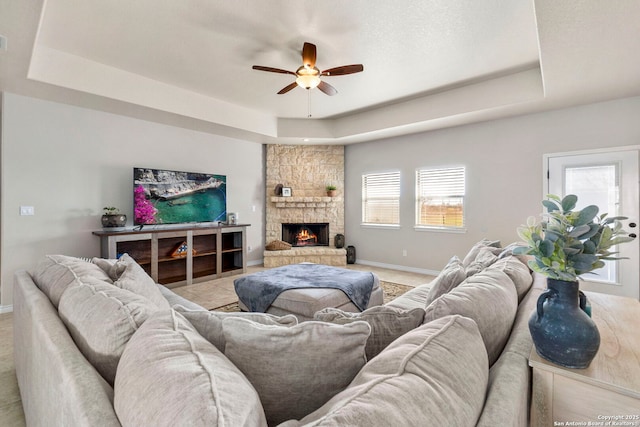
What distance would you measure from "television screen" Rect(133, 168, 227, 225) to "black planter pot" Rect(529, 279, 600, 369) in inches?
184

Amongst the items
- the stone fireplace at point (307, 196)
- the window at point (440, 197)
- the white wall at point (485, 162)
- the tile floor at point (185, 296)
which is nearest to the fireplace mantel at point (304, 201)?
the stone fireplace at point (307, 196)

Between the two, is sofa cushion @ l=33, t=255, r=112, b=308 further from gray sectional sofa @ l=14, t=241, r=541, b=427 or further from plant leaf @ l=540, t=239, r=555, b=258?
plant leaf @ l=540, t=239, r=555, b=258

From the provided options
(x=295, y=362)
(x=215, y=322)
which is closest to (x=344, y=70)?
(x=215, y=322)

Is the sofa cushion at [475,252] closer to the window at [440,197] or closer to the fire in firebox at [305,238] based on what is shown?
the window at [440,197]

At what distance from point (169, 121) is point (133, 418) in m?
4.68

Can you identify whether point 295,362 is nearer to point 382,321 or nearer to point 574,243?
point 382,321

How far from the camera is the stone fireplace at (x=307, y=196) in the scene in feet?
19.8

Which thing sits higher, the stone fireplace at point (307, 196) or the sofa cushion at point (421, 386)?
the stone fireplace at point (307, 196)

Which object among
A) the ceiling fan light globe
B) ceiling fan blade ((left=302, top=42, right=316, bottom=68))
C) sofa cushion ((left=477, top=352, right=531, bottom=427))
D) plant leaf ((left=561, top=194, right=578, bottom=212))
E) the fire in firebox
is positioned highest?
ceiling fan blade ((left=302, top=42, right=316, bottom=68))

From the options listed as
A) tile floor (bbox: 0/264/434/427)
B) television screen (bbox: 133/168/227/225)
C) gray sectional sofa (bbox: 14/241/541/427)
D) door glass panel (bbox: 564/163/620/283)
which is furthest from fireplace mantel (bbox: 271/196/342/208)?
gray sectional sofa (bbox: 14/241/541/427)

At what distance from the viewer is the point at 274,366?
78cm

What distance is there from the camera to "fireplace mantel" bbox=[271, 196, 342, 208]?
601cm

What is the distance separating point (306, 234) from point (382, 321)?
17.9ft

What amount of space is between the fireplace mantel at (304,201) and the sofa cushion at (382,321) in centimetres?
501
